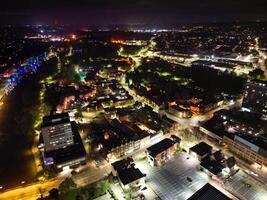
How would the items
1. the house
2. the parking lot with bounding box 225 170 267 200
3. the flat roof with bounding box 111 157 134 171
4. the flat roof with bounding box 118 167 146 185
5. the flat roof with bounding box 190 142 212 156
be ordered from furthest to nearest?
the flat roof with bounding box 190 142 212 156 → the house → the flat roof with bounding box 111 157 134 171 → the flat roof with bounding box 118 167 146 185 → the parking lot with bounding box 225 170 267 200

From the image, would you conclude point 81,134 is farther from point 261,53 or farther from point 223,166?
point 261,53

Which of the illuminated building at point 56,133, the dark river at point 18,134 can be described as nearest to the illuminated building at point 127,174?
the illuminated building at point 56,133

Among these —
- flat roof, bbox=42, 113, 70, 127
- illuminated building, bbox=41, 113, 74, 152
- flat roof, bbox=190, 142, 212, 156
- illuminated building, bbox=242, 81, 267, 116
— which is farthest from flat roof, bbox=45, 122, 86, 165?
illuminated building, bbox=242, 81, 267, 116

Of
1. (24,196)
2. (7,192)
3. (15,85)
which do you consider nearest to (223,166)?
(24,196)

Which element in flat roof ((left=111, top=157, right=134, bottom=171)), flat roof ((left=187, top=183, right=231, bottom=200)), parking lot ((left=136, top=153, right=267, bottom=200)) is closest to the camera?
flat roof ((left=187, top=183, right=231, bottom=200))

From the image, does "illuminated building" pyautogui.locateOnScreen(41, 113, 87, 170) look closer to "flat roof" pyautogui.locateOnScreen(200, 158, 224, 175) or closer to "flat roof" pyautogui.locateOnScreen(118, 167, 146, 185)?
"flat roof" pyautogui.locateOnScreen(118, 167, 146, 185)

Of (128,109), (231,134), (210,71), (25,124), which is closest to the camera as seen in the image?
(231,134)

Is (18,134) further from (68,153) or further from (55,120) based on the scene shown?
(68,153)
